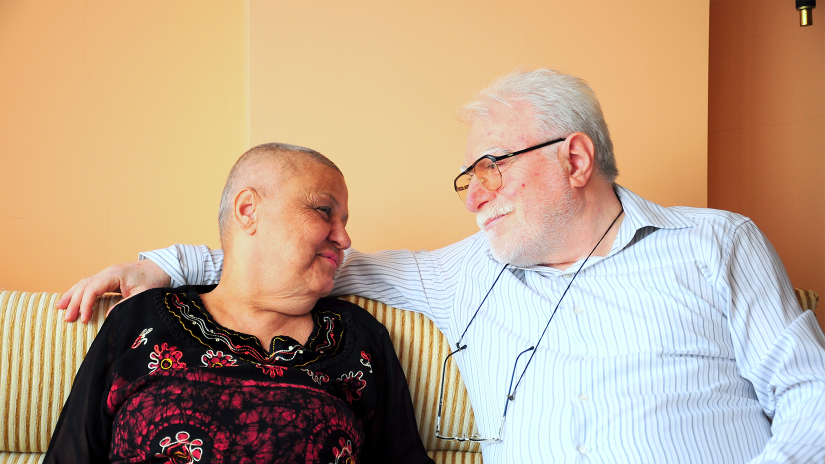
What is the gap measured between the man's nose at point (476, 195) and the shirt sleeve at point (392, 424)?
461mm

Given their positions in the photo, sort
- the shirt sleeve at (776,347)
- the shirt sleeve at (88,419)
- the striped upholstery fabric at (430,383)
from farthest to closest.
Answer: the striped upholstery fabric at (430,383), the shirt sleeve at (88,419), the shirt sleeve at (776,347)

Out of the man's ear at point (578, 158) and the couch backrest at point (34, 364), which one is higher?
→ the man's ear at point (578, 158)

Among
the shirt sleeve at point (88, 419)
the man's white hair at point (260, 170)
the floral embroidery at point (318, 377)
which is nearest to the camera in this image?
the shirt sleeve at point (88, 419)

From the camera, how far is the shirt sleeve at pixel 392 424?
5.12 feet

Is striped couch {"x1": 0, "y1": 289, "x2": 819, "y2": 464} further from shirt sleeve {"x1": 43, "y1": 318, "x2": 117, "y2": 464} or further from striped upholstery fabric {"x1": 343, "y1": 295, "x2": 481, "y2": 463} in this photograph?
striped upholstery fabric {"x1": 343, "y1": 295, "x2": 481, "y2": 463}

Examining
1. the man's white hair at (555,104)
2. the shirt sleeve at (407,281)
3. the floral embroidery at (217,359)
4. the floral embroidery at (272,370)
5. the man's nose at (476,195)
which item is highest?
the man's white hair at (555,104)

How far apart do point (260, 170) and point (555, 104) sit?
0.82 metres

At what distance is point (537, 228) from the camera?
158 centimetres

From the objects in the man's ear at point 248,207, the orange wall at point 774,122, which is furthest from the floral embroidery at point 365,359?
the orange wall at point 774,122

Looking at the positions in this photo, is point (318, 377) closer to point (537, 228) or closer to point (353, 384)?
point (353, 384)

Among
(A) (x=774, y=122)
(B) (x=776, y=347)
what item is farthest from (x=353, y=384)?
(A) (x=774, y=122)

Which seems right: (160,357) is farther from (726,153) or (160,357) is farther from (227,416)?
(726,153)

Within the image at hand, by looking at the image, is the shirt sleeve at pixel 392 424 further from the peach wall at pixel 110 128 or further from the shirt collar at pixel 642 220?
the peach wall at pixel 110 128

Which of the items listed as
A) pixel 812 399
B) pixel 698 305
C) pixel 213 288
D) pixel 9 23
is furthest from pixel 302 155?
pixel 9 23
